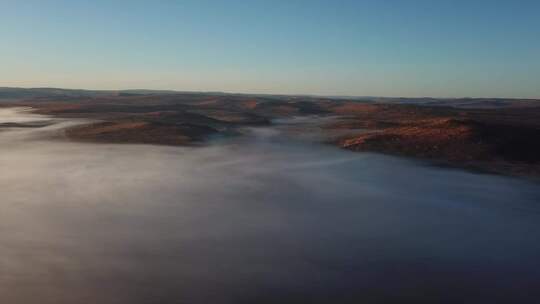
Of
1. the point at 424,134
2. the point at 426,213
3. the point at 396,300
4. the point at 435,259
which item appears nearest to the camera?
the point at 396,300

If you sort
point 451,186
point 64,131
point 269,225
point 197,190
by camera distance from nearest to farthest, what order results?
point 269,225 → point 197,190 → point 451,186 → point 64,131

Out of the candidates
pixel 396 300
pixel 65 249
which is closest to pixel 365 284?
pixel 396 300

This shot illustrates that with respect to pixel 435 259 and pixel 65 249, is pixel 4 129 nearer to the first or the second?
pixel 65 249

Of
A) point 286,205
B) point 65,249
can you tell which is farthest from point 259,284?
point 286,205

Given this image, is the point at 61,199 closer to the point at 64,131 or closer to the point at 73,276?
the point at 73,276

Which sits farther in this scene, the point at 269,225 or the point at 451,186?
the point at 451,186

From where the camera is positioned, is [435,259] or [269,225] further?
[269,225]
